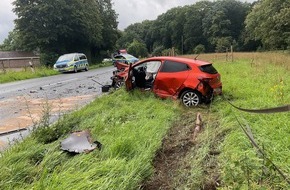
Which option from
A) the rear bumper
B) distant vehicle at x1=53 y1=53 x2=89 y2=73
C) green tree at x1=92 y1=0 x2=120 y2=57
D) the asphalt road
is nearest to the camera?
the asphalt road

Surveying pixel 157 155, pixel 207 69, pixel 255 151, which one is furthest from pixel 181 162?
pixel 207 69

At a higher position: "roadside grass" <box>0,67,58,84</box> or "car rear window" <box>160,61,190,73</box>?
"car rear window" <box>160,61,190,73</box>

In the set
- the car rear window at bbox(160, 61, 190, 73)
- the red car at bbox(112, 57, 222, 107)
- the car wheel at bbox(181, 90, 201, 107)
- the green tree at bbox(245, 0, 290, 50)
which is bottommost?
the car wheel at bbox(181, 90, 201, 107)

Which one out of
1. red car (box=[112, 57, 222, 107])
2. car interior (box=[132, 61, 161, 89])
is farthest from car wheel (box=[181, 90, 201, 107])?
car interior (box=[132, 61, 161, 89])

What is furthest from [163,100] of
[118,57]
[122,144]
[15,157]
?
Result: [118,57]

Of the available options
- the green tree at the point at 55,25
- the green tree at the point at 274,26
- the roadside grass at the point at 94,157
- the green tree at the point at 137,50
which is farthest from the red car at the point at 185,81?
the green tree at the point at 137,50

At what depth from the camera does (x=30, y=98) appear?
11.8m

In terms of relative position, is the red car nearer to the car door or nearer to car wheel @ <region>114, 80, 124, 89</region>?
the car door

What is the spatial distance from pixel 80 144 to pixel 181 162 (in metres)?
1.68

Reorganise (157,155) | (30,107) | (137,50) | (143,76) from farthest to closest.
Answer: (137,50) < (143,76) < (30,107) < (157,155)

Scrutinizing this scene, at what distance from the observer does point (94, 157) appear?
4.32 m

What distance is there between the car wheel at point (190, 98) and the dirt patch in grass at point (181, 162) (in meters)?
2.28

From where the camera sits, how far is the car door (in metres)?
9.12

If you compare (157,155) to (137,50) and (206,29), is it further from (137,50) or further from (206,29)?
(206,29)
